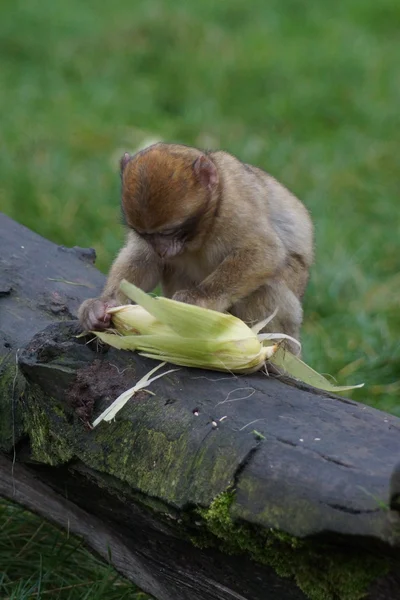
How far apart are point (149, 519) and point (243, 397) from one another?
0.51 meters

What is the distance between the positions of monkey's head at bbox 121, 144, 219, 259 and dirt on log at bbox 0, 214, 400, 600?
71 centimetres

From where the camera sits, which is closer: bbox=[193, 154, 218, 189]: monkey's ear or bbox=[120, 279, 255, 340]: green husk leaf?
bbox=[120, 279, 255, 340]: green husk leaf

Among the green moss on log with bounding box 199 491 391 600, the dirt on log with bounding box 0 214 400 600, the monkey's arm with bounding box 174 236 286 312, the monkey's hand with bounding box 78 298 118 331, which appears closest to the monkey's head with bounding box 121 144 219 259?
the monkey's arm with bounding box 174 236 286 312

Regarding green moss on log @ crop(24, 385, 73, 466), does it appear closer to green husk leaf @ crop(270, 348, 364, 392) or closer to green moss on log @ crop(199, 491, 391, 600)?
green moss on log @ crop(199, 491, 391, 600)

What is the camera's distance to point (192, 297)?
172 inches

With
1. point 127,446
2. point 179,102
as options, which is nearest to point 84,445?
point 127,446

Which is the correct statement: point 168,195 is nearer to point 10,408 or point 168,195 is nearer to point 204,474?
point 10,408

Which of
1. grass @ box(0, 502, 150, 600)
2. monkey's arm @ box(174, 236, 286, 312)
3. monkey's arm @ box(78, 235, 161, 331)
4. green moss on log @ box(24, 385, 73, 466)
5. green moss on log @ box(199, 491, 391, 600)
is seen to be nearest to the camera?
green moss on log @ box(199, 491, 391, 600)

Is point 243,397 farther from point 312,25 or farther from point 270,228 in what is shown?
point 312,25

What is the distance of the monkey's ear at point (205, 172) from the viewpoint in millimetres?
4449

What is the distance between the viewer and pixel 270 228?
4.78 m

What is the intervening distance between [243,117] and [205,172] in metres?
6.13

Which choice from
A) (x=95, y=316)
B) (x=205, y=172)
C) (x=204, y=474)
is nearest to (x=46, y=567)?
(x=95, y=316)

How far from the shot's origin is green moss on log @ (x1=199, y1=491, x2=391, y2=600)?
2719 millimetres
